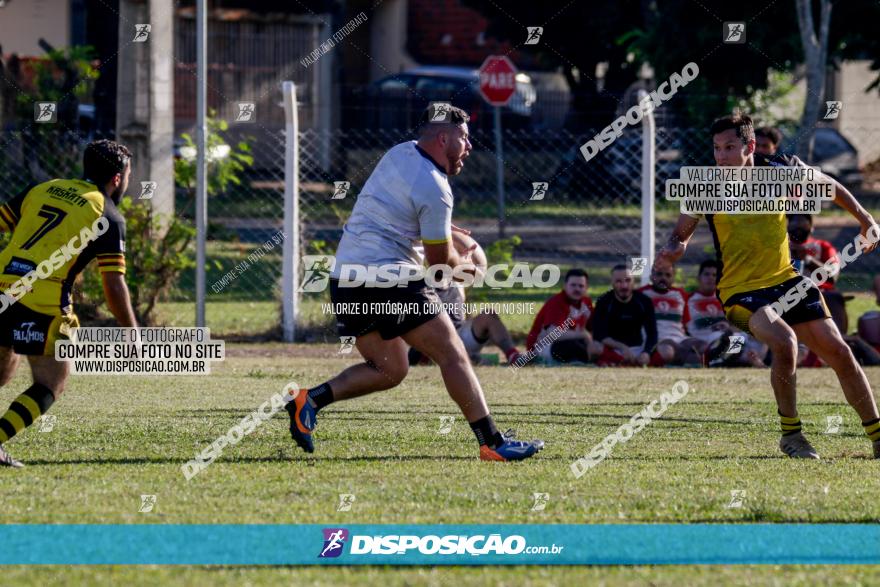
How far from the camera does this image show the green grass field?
16.6 feet

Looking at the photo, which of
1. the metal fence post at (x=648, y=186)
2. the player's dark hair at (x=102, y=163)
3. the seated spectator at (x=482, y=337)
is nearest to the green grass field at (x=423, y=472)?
the player's dark hair at (x=102, y=163)

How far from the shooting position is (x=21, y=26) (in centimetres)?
3594

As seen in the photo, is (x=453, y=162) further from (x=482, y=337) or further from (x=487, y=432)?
(x=482, y=337)

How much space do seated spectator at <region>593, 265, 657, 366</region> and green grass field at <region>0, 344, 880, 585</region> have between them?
2.17m

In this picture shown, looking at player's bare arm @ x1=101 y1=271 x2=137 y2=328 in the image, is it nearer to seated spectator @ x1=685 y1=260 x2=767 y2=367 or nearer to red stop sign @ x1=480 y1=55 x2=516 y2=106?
seated spectator @ x1=685 y1=260 x2=767 y2=367

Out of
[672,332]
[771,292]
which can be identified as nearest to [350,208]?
[672,332]

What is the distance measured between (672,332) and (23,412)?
781 cm

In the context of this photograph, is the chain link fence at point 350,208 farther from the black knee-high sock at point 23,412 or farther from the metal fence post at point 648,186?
the black knee-high sock at point 23,412

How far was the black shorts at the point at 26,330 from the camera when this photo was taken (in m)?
7.10

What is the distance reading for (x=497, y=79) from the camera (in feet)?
67.1

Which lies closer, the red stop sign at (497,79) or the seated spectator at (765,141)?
the seated spectator at (765,141)

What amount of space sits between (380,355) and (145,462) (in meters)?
1.37

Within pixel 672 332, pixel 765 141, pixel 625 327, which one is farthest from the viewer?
pixel 672 332

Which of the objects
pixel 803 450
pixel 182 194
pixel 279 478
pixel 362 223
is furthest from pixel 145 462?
pixel 182 194
